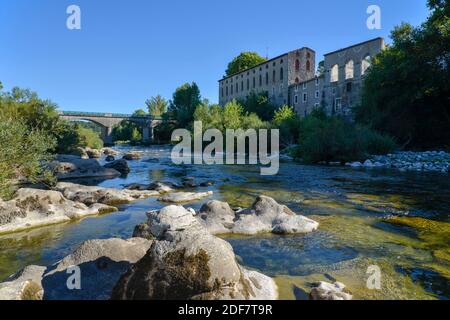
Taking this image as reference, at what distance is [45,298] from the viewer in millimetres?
4492

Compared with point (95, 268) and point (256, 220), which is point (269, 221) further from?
point (95, 268)

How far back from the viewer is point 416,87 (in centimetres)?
3212

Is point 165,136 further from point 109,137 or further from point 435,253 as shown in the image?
point 435,253

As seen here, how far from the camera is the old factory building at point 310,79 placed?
175 feet

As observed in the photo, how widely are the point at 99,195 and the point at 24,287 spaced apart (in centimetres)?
805

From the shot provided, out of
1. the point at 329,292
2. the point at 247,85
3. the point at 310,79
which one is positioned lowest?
the point at 329,292

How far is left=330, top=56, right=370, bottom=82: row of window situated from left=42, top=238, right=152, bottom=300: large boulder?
51.9 metres

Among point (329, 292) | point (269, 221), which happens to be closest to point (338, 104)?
point (269, 221)

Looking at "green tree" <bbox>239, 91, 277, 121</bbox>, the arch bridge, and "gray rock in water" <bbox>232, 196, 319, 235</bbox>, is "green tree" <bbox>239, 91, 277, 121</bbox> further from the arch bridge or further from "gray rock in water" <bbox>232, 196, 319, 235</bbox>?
"gray rock in water" <bbox>232, 196, 319, 235</bbox>

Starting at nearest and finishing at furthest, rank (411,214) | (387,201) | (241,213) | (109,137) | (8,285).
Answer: (8,285)
(241,213)
(411,214)
(387,201)
(109,137)

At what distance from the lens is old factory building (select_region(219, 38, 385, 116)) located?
53.3 metres

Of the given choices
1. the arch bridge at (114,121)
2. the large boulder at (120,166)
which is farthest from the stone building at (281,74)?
the large boulder at (120,166)

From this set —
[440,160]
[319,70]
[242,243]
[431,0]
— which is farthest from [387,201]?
[319,70]

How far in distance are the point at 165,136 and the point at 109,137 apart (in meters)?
14.3
